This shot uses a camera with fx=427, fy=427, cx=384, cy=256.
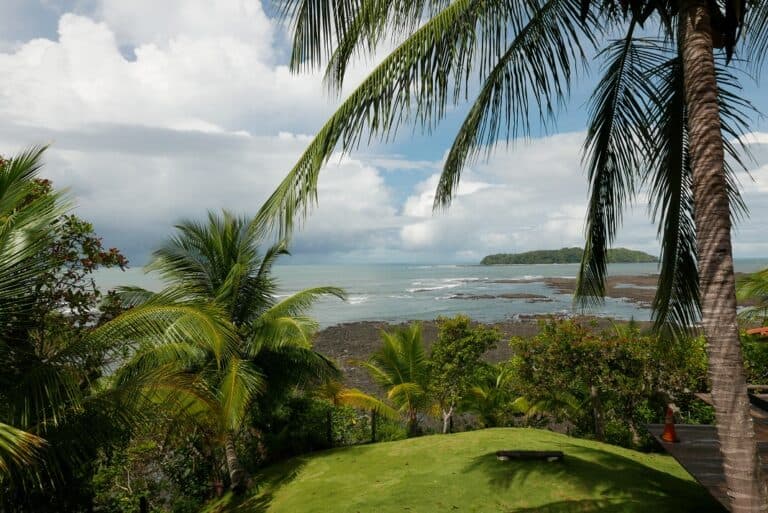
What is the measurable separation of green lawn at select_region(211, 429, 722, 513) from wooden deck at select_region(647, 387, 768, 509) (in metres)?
0.75

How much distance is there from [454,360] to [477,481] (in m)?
6.14

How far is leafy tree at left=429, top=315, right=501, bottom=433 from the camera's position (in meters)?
13.3

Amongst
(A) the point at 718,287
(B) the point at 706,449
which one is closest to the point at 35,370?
(A) the point at 718,287

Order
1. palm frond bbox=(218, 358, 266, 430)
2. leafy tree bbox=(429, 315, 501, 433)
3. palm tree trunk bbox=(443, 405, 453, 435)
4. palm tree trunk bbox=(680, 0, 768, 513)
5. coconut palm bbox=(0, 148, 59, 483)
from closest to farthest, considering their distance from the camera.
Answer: palm tree trunk bbox=(680, 0, 768, 513) → coconut palm bbox=(0, 148, 59, 483) → palm frond bbox=(218, 358, 266, 430) → leafy tree bbox=(429, 315, 501, 433) → palm tree trunk bbox=(443, 405, 453, 435)

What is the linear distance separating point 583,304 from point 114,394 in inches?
210

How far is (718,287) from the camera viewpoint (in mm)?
2939

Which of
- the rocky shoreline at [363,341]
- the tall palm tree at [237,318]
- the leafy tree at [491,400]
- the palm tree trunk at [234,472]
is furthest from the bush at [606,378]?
the rocky shoreline at [363,341]

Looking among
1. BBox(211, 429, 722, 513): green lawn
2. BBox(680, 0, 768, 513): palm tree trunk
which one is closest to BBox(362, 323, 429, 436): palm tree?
BBox(211, 429, 722, 513): green lawn

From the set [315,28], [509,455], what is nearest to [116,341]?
[315,28]

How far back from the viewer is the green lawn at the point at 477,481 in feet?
20.2

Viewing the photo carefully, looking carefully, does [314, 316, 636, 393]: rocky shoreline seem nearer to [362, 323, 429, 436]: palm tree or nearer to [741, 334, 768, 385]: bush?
[362, 323, 429, 436]: palm tree

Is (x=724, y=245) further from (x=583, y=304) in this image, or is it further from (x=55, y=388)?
(x=55, y=388)

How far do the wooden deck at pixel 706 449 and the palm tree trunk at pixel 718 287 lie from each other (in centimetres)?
174

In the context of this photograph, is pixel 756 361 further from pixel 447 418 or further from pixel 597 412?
pixel 447 418
